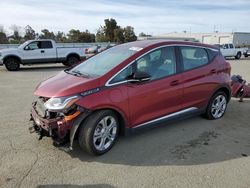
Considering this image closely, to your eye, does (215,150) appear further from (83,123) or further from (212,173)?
(83,123)

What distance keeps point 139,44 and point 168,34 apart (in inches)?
3722

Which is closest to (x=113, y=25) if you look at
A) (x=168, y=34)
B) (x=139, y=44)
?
(x=168, y=34)

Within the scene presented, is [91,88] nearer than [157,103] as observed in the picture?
Yes

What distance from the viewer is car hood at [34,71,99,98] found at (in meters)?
3.96

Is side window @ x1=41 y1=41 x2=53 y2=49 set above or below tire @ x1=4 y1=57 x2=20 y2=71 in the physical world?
above

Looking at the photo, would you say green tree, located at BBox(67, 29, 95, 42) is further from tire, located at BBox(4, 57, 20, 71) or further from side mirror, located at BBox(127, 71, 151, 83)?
side mirror, located at BBox(127, 71, 151, 83)

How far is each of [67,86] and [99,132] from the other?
85cm

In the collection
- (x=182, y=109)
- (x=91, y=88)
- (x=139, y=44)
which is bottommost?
(x=182, y=109)

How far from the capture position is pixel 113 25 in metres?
55.2

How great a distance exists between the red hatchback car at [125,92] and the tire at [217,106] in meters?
0.04

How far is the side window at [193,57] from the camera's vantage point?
5211mm

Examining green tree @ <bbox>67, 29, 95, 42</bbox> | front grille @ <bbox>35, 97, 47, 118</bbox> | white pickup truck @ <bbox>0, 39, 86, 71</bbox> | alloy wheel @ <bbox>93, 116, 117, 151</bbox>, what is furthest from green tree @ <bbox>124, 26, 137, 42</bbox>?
alloy wheel @ <bbox>93, 116, 117, 151</bbox>

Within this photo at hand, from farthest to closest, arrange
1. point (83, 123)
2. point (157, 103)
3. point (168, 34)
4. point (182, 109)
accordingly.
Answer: point (168, 34) → point (182, 109) → point (157, 103) → point (83, 123)

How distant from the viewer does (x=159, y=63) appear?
482 cm
